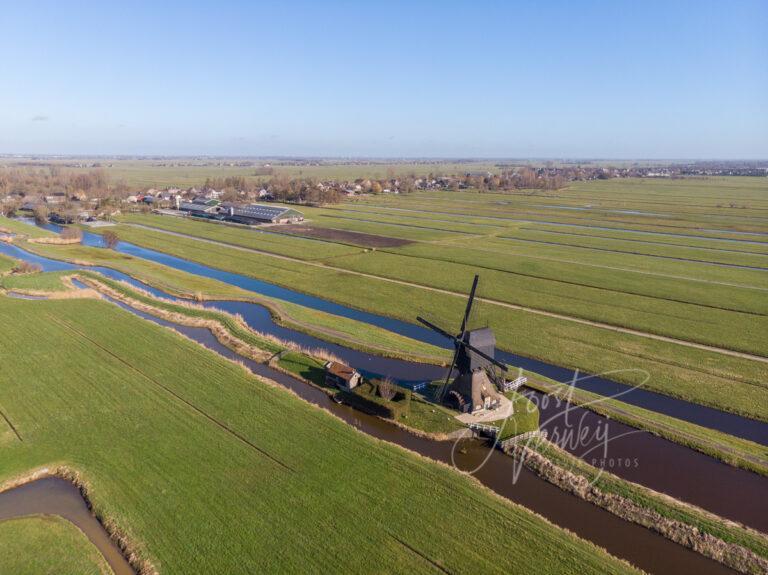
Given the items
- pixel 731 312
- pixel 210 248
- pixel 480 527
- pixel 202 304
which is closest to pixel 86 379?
pixel 202 304

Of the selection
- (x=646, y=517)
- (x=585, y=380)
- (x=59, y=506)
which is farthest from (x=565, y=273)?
(x=59, y=506)

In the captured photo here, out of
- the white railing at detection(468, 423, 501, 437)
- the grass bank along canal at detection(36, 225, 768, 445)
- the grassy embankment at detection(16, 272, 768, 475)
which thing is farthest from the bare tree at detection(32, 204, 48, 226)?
the white railing at detection(468, 423, 501, 437)

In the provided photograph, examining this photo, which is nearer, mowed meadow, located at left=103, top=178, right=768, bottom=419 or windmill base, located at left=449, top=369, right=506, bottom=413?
windmill base, located at left=449, top=369, right=506, bottom=413

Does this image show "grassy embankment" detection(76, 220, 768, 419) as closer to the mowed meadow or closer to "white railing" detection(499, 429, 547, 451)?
the mowed meadow

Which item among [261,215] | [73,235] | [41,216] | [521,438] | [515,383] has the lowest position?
[41,216]

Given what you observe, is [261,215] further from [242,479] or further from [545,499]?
[545,499]

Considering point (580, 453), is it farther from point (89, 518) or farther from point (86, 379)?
point (86, 379)
